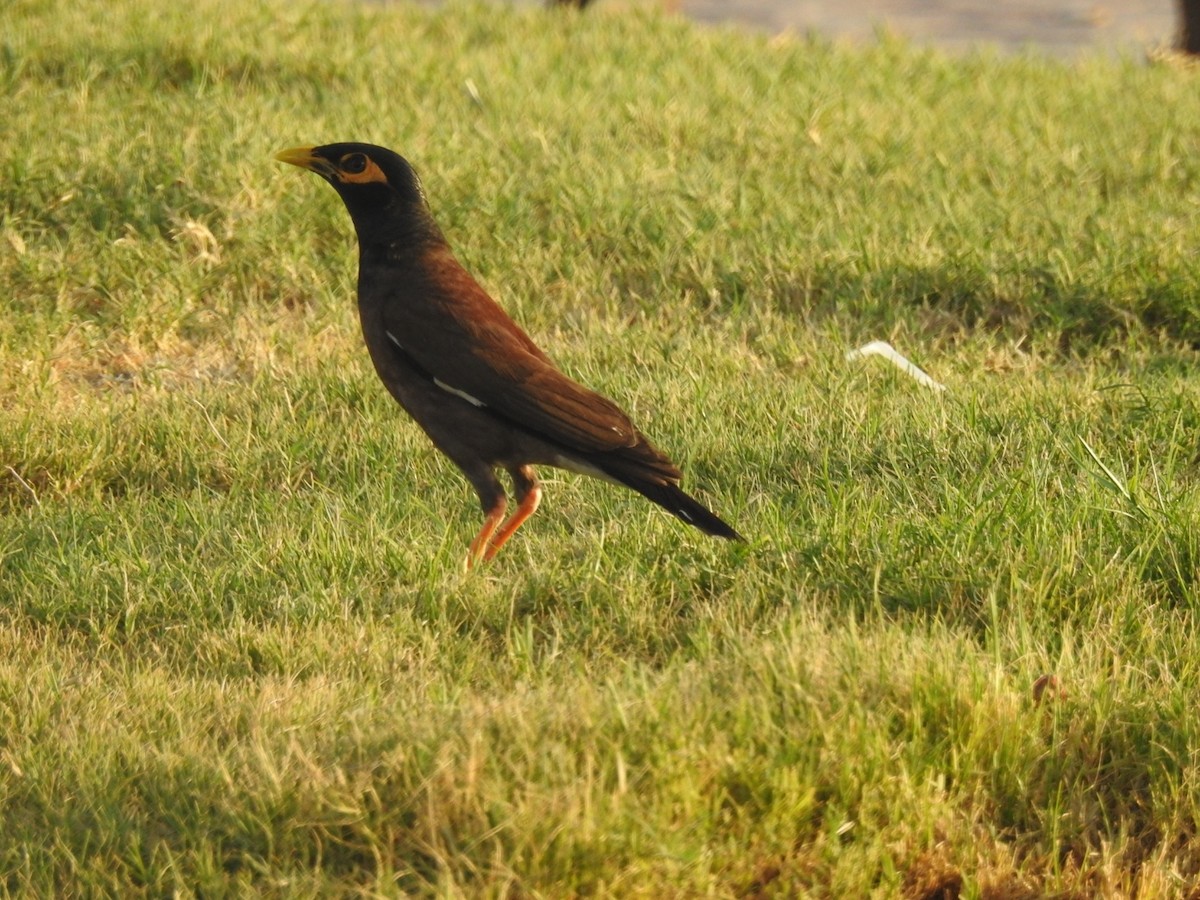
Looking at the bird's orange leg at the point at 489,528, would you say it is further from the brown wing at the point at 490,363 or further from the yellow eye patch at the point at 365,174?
the yellow eye patch at the point at 365,174

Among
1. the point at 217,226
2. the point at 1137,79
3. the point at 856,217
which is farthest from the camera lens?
the point at 1137,79

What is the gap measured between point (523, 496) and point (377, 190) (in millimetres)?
1097

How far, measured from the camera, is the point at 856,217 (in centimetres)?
805

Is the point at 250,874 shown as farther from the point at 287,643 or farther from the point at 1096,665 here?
the point at 1096,665

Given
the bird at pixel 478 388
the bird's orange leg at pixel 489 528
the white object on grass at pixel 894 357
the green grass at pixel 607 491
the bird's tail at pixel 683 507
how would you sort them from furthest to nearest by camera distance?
the white object on grass at pixel 894 357 < the bird's orange leg at pixel 489 528 < the bird at pixel 478 388 < the bird's tail at pixel 683 507 < the green grass at pixel 607 491

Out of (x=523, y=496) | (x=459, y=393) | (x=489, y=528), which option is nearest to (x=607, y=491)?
(x=523, y=496)

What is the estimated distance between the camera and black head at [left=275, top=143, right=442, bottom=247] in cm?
533

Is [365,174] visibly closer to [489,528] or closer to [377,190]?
[377,190]

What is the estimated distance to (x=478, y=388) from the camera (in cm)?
491

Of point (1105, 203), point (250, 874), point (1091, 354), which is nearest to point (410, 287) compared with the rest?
point (250, 874)

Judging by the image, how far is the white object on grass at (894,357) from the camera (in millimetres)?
6309

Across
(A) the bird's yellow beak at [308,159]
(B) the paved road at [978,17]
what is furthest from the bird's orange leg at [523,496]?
(B) the paved road at [978,17]

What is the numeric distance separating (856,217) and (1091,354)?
1605mm

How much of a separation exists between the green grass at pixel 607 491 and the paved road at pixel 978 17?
415cm
